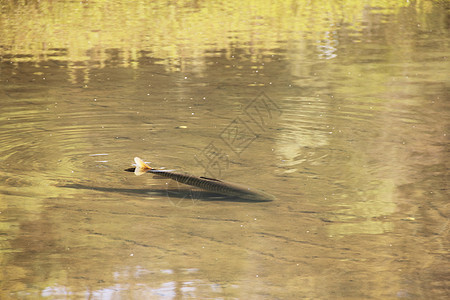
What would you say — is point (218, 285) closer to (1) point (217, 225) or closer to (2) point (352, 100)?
(1) point (217, 225)

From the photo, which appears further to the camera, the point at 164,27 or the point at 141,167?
the point at 164,27

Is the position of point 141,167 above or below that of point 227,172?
above

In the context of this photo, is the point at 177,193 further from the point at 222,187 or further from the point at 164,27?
the point at 164,27

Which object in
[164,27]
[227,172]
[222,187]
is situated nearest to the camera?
[222,187]

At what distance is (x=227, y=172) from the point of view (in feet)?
26.2

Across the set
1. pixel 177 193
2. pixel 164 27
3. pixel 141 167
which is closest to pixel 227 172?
pixel 177 193

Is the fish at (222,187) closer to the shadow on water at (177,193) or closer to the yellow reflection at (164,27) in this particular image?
the shadow on water at (177,193)

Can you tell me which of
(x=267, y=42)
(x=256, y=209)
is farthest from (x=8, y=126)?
(x=267, y=42)

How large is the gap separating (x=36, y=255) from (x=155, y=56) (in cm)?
1126

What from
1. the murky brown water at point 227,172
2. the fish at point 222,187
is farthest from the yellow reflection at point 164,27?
the fish at point 222,187

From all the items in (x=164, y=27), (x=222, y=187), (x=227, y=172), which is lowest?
(x=164, y=27)

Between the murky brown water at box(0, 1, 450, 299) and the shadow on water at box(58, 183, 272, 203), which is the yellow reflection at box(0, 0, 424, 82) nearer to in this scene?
the murky brown water at box(0, 1, 450, 299)

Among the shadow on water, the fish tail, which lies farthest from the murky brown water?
the fish tail

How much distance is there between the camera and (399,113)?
10.8m
